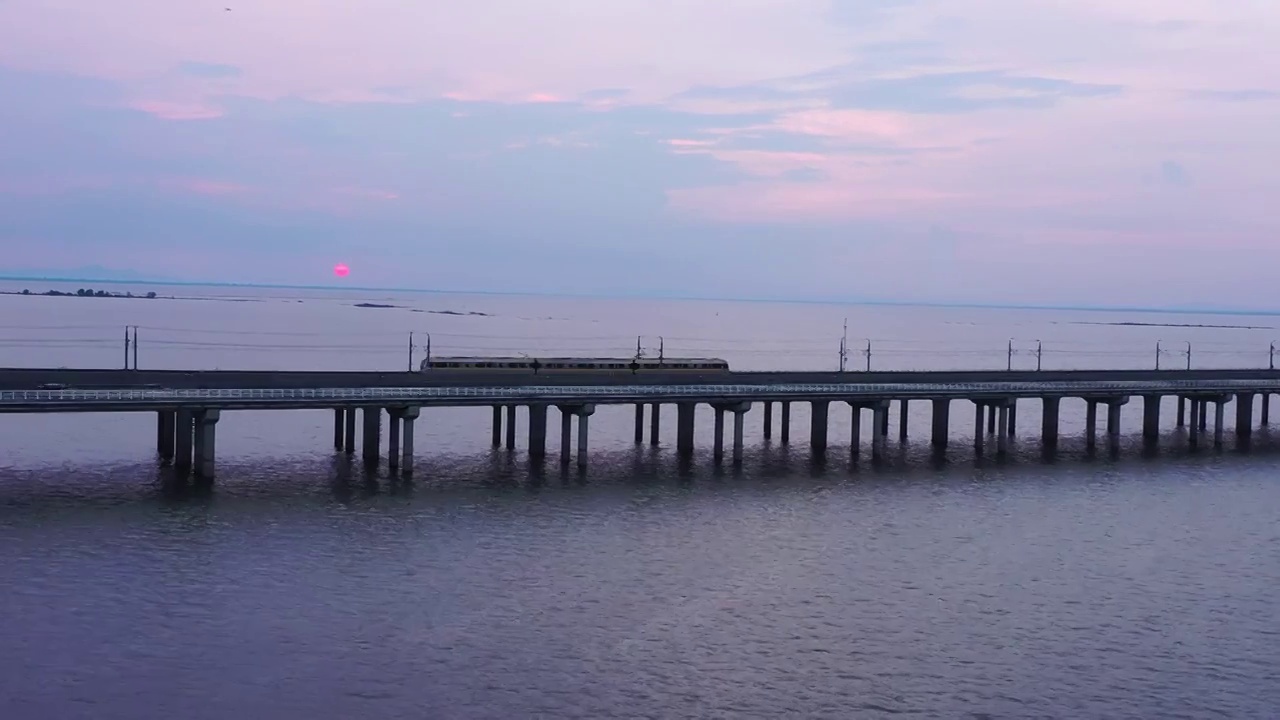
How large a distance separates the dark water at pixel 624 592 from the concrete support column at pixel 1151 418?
636 inches

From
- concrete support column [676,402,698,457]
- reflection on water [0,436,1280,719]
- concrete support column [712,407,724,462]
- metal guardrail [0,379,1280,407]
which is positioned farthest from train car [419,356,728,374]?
reflection on water [0,436,1280,719]

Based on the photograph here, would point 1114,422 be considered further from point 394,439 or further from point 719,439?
point 394,439

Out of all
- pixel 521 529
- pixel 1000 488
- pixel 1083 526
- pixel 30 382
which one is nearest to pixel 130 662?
pixel 521 529

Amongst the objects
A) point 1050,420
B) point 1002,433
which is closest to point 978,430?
point 1002,433

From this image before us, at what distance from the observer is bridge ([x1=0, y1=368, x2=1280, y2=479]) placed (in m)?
52.4

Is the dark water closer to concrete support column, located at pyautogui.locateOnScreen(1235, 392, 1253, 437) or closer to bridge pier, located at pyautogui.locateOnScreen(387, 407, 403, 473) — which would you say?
bridge pier, located at pyautogui.locateOnScreen(387, 407, 403, 473)

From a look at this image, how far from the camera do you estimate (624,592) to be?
37.3m

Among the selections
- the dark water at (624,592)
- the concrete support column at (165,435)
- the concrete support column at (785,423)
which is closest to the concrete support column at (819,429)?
the concrete support column at (785,423)

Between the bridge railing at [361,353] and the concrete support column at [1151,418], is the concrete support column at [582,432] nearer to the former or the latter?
the concrete support column at [1151,418]

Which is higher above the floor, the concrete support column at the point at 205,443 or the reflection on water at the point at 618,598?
the concrete support column at the point at 205,443

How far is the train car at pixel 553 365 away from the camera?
73.2 m

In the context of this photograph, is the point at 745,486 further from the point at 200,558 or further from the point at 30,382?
the point at 30,382

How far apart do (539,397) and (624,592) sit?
887 inches

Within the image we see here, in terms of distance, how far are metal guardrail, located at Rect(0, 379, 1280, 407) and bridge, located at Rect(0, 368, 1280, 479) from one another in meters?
0.06
